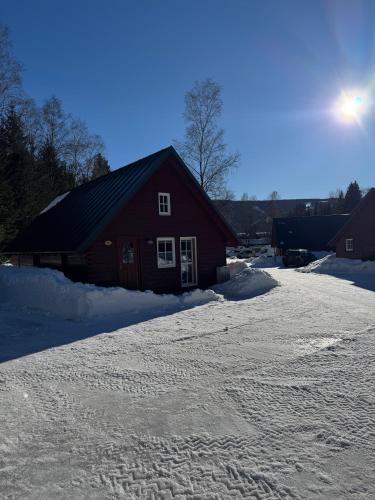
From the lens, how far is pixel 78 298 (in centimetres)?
962

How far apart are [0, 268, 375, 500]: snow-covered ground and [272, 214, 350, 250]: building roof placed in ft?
124

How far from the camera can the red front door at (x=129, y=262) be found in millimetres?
12844

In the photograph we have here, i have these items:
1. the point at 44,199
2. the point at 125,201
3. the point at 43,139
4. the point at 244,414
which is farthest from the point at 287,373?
the point at 43,139

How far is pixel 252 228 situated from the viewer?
82812mm

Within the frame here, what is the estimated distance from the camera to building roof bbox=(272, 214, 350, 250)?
44000mm

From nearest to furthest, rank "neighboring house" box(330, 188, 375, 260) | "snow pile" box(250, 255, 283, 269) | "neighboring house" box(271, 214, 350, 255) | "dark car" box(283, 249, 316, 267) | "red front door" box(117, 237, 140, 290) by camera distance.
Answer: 1. "red front door" box(117, 237, 140, 290)
2. "neighboring house" box(330, 188, 375, 260)
3. "dark car" box(283, 249, 316, 267)
4. "snow pile" box(250, 255, 283, 269)
5. "neighboring house" box(271, 214, 350, 255)

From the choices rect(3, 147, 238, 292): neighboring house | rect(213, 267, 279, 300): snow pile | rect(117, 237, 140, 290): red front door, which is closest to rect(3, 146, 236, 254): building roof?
rect(3, 147, 238, 292): neighboring house

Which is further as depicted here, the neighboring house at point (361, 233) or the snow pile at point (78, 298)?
the neighboring house at point (361, 233)

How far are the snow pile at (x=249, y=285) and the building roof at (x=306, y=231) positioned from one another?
30.8 m

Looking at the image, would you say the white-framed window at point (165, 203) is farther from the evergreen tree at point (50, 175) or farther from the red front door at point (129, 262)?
the evergreen tree at point (50, 175)

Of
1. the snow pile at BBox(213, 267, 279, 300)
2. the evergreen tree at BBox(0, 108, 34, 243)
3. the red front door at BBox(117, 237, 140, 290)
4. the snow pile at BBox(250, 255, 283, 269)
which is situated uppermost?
the evergreen tree at BBox(0, 108, 34, 243)

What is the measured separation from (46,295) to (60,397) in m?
6.53

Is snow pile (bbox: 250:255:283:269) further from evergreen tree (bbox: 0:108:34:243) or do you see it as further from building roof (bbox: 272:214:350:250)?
evergreen tree (bbox: 0:108:34:243)

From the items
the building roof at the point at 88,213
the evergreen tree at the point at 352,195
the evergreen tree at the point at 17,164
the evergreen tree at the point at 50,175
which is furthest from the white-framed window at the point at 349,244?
the evergreen tree at the point at 352,195
